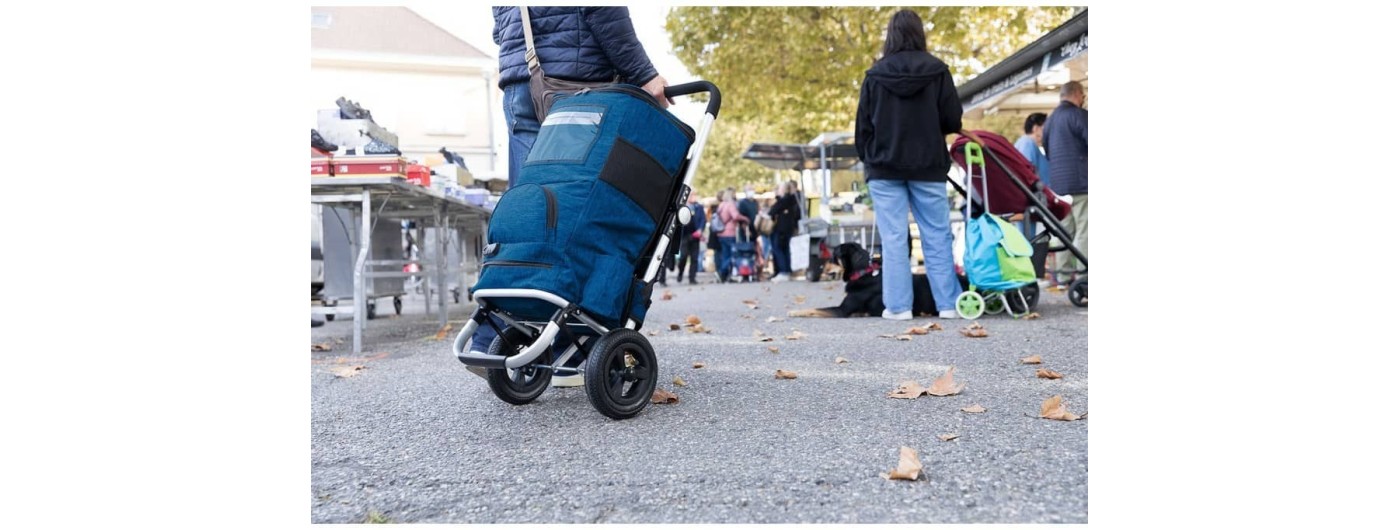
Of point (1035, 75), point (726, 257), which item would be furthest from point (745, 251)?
point (1035, 75)

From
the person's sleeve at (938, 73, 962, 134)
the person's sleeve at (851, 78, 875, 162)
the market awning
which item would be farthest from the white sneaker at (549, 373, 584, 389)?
the market awning

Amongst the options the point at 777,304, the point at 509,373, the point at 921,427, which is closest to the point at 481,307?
the point at 509,373

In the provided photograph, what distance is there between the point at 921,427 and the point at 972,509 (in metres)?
0.79

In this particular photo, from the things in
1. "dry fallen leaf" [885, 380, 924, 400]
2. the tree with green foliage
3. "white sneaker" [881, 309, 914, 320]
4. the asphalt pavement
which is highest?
the tree with green foliage

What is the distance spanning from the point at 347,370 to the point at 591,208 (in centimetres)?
214

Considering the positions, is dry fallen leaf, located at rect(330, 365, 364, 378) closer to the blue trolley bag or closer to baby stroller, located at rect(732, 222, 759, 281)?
the blue trolley bag

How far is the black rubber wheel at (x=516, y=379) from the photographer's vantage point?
10.7 ft

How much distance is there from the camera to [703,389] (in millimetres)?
3672

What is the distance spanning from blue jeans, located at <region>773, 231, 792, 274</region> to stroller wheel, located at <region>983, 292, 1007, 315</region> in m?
8.17

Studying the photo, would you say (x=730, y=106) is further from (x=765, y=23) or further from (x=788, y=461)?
(x=788, y=461)

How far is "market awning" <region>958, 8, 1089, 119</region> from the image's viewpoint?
886cm

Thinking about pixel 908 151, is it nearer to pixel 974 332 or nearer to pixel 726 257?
pixel 974 332

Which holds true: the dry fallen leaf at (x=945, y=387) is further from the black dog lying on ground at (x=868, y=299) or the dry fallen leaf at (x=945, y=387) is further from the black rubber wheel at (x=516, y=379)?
the black dog lying on ground at (x=868, y=299)

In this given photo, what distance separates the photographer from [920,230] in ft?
20.8
